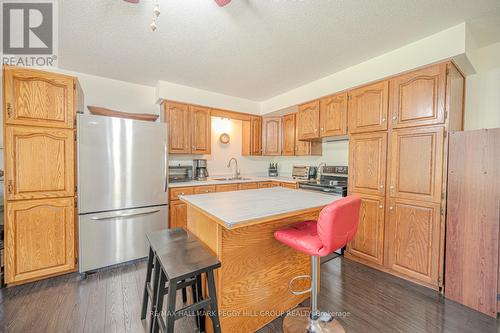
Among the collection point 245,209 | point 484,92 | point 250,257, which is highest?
point 484,92

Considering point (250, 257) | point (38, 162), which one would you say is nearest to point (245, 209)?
point (250, 257)

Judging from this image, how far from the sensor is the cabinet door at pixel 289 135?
3.97 m

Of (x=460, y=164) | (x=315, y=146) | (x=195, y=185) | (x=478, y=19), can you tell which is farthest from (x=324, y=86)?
(x=195, y=185)

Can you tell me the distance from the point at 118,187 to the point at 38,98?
1130 millimetres

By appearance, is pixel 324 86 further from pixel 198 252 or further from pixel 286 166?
pixel 198 252

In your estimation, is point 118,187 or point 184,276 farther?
point 118,187

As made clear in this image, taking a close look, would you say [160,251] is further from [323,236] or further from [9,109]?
[9,109]

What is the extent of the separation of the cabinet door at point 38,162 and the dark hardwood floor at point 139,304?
0.93m

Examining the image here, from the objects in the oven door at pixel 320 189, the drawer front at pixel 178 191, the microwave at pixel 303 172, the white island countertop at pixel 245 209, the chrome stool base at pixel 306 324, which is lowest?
the chrome stool base at pixel 306 324

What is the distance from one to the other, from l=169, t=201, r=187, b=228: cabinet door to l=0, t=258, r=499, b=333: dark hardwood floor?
757mm

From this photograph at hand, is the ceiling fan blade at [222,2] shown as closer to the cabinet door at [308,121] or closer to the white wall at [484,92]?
the cabinet door at [308,121]

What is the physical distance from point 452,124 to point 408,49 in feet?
2.92

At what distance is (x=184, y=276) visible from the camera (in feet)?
3.59

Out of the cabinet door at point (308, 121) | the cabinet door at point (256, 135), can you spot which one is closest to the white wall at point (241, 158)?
the cabinet door at point (256, 135)
